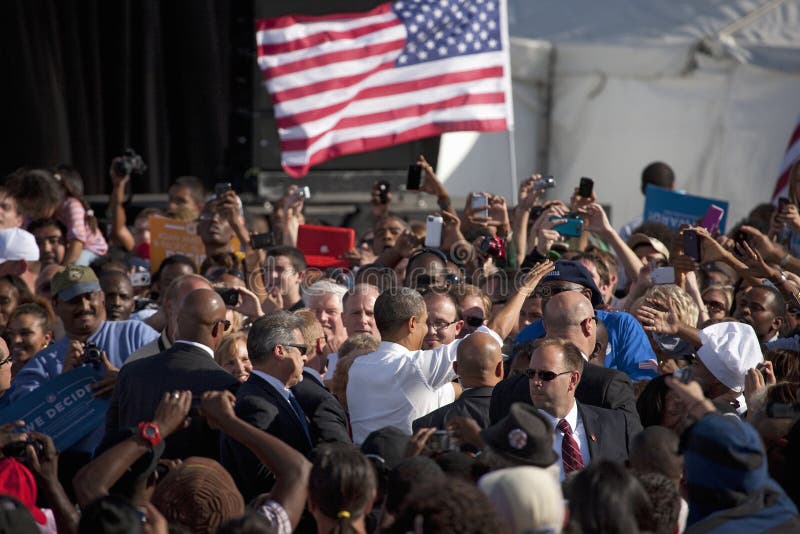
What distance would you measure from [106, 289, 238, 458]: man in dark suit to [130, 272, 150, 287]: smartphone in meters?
3.07

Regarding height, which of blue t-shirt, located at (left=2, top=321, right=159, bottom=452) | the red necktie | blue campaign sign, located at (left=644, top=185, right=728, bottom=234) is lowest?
blue campaign sign, located at (left=644, top=185, right=728, bottom=234)

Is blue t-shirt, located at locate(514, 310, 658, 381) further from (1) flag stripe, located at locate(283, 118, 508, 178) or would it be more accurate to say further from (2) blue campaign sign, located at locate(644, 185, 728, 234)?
(1) flag stripe, located at locate(283, 118, 508, 178)

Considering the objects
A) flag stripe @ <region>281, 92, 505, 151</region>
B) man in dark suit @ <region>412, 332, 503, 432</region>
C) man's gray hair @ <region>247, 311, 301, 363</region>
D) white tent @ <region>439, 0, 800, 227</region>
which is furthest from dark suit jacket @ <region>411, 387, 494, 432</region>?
white tent @ <region>439, 0, 800, 227</region>

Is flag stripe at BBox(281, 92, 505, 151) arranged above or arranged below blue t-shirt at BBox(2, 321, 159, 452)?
above

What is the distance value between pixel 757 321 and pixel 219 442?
3095mm

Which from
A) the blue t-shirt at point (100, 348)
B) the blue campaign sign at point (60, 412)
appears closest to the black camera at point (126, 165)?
the blue t-shirt at point (100, 348)

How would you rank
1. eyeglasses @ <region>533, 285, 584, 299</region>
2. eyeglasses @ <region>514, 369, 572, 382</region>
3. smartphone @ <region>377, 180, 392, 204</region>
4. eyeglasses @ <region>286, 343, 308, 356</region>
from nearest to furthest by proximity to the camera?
eyeglasses @ <region>514, 369, 572, 382</region>, eyeglasses @ <region>286, 343, 308, 356</region>, eyeglasses @ <region>533, 285, 584, 299</region>, smartphone @ <region>377, 180, 392, 204</region>

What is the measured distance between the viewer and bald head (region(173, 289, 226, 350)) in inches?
235

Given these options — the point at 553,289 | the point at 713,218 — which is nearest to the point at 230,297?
the point at 553,289

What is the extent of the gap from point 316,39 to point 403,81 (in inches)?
→ 32.6

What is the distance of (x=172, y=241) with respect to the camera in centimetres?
978

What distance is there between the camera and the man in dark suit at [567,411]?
5336 millimetres

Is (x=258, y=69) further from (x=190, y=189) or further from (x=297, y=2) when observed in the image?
(x=190, y=189)

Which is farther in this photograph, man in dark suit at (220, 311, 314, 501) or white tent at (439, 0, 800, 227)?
white tent at (439, 0, 800, 227)
